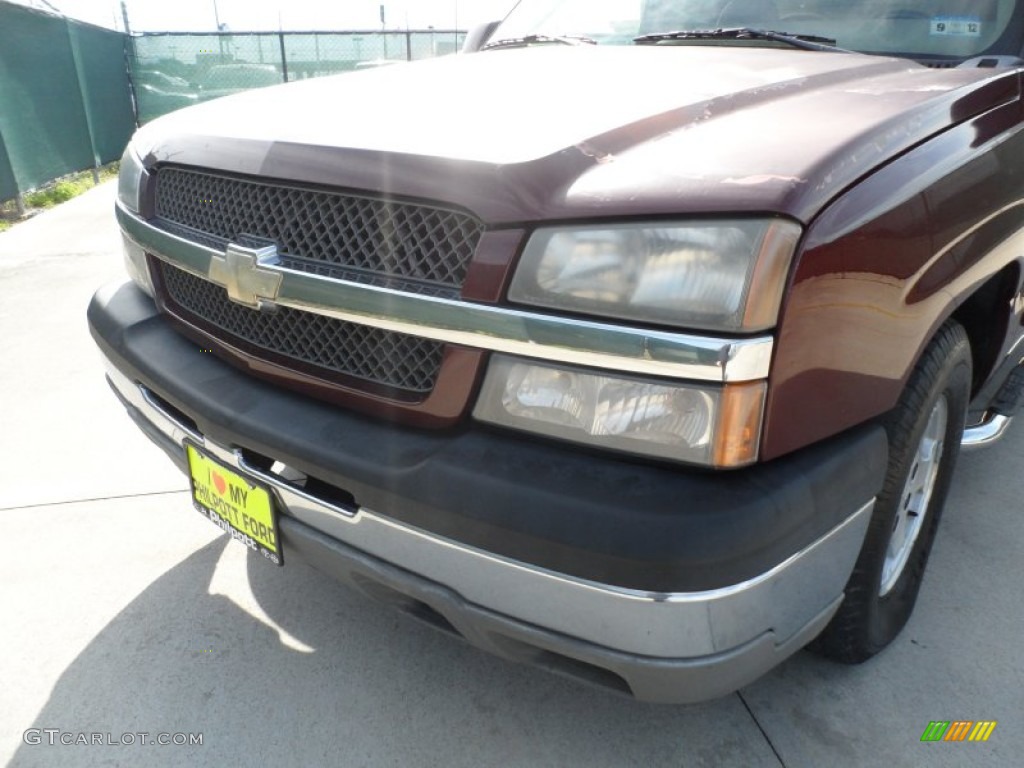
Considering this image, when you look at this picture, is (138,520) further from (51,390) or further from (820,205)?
(820,205)

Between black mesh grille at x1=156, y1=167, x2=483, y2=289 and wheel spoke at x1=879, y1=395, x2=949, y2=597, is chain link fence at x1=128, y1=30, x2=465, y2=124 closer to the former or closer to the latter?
black mesh grille at x1=156, y1=167, x2=483, y2=289

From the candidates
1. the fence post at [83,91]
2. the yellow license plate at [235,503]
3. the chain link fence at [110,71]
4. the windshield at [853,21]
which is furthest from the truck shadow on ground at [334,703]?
the fence post at [83,91]

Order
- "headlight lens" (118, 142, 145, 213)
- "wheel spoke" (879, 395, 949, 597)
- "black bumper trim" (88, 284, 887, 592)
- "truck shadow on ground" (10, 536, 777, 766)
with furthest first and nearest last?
1. "headlight lens" (118, 142, 145, 213)
2. "wheel spoke" (879, 395, 949, 597)
3. "truck shadow on ground" (10, 536, 777, 766)
4. "black bumper trim" (88, 284, 887, 592)

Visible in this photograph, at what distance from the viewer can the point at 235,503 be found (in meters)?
1.88

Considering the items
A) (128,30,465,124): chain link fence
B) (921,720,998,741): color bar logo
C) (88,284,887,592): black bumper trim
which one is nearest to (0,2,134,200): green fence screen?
(128,30,465,124): chain link fence

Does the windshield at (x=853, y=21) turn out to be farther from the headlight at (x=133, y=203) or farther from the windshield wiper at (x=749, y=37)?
the headlight at (x=133, y=203)

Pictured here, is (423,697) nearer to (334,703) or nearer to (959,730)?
(334,703)

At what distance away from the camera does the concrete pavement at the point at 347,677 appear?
1918 mm

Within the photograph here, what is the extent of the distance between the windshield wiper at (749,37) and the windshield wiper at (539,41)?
0.28 m

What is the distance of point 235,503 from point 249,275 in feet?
1.72

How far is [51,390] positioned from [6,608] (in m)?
1.76

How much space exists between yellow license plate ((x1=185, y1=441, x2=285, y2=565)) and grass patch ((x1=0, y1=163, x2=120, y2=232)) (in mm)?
6901

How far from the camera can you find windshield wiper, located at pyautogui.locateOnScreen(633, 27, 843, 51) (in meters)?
2.36

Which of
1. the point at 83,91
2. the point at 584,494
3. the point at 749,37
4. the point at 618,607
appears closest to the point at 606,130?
the point at 584,494
